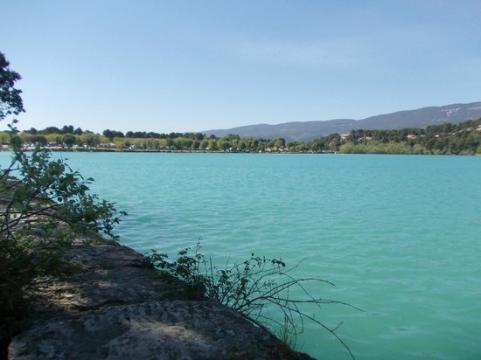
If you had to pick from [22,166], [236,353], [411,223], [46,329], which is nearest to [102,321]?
[46,329]

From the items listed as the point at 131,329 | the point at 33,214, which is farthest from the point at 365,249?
the point at 33,214

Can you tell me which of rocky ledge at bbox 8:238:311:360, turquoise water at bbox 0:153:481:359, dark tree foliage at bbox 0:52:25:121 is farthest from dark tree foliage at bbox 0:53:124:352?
dark tree foliage at bbox 0:52:25:121

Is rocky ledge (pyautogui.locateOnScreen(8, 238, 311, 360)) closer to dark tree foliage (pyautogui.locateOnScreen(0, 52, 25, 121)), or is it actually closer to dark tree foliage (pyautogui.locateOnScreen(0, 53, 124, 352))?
dark tree foliage (pyautogui.locateOnScreen(0, 53, 124, 352))

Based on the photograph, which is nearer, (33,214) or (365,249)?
(33,214)

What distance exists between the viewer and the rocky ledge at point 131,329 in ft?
13.1

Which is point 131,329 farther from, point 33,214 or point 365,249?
point 365,249

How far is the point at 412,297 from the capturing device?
428 inches

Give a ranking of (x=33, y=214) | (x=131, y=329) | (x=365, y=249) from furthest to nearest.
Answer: (x=365, y=249)
(x=33, y=214)
(x=131, y=329)

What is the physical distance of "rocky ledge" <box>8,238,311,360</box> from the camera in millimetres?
4008

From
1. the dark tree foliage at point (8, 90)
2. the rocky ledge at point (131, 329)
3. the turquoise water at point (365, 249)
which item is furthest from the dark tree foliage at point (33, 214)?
the dark tree foliage at point (8, 90)

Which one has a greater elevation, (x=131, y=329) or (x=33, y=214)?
(x=33, y=214)

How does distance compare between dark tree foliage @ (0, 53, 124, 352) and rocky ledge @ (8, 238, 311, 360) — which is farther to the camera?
dark tree foliage @ (0, 53, 124, 352)

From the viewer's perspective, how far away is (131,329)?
4.34 meters

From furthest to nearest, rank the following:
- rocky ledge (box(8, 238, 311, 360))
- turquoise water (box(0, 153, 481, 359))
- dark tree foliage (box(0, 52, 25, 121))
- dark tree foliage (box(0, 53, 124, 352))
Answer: dark tree foliage (box(0, 52, 25, 121)) → turquoise water (box(0, 153, 481, 359)) → dark tree foliage (box(0, 53, 124, 352)) → rocky ledge (box(8, 238, 311, 360))
